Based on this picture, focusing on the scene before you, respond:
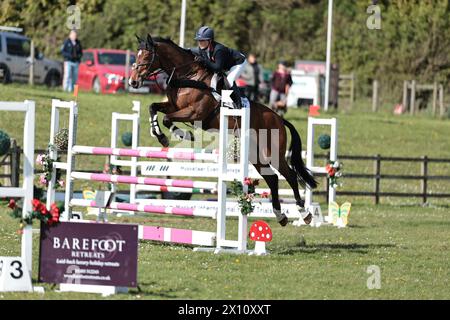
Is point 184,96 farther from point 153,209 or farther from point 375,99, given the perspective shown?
point 375,99

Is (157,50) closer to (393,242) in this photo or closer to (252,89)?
(393,242)

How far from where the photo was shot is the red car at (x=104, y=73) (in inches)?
1375

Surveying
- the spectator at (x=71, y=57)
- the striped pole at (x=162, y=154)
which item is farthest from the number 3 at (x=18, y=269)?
the spectator at (x=71, y=57)

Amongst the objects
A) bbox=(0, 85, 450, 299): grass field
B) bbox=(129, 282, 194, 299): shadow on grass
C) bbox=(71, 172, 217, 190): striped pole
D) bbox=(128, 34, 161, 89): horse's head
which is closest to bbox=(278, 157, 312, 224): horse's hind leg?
bbox=(0, 85, 450, 299): grass field

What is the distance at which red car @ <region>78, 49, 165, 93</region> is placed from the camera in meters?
34.9

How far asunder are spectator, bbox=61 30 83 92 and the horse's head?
15.1m

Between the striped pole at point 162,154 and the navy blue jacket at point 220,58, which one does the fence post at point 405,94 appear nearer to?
the navy blue jacket at point 220,58

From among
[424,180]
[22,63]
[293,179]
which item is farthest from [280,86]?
[293,179]

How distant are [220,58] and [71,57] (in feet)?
51.2

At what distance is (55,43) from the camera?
140 ft

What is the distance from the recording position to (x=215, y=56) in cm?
1436

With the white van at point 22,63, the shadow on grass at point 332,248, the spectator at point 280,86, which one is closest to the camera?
the shadow on grass at point 332,248
